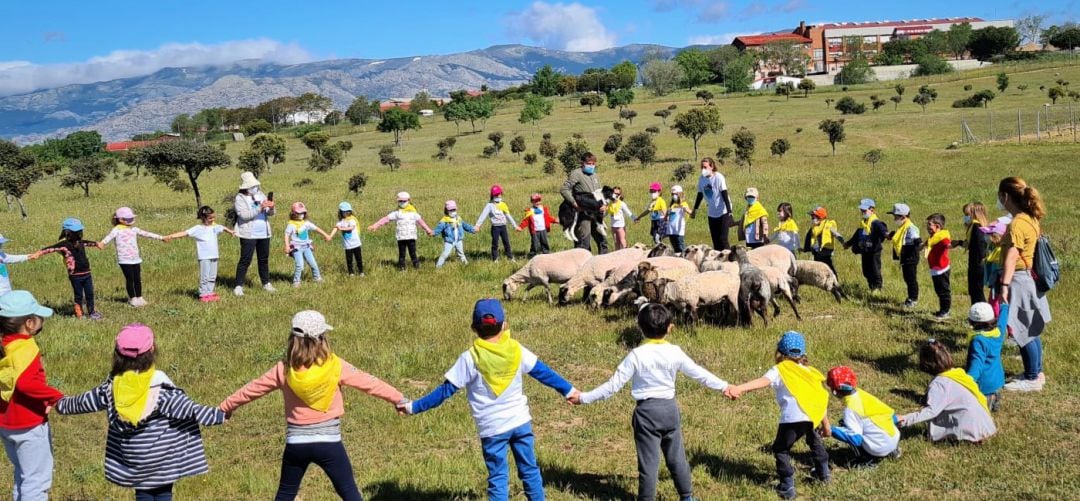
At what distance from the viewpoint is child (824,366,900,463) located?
6.25 m

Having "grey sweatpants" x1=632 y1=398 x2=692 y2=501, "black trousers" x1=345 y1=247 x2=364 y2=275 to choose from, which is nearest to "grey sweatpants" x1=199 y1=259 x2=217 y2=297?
"black trousers" x1=345 y1=247 x2=364 y2=275

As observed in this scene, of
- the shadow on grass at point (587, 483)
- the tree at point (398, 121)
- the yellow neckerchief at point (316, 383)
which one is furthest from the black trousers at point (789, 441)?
the tree at point (398, 121)

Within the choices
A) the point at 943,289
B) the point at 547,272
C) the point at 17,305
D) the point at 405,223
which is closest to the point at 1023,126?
the point at 943,289

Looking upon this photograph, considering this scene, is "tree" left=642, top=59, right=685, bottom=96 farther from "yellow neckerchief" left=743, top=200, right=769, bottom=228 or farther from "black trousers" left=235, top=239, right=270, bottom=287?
"black trousers" left=235, top=239, right=270, bottom=287

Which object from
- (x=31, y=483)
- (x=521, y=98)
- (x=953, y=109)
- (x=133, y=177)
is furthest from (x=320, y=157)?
(x=521, y=98)

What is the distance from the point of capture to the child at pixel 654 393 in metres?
5.26

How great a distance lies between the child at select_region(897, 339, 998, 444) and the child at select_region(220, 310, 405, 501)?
16.0 ft

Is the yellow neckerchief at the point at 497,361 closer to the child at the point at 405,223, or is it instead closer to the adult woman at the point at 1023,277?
the adult woman at the point at 1023,277

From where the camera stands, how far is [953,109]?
194 ft

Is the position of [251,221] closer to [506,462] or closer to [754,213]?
[754,213]

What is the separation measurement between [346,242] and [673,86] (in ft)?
316

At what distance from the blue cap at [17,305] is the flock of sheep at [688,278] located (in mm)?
6935

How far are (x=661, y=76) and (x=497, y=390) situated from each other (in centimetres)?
10065

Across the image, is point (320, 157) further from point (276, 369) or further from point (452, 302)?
point (276, 369)
